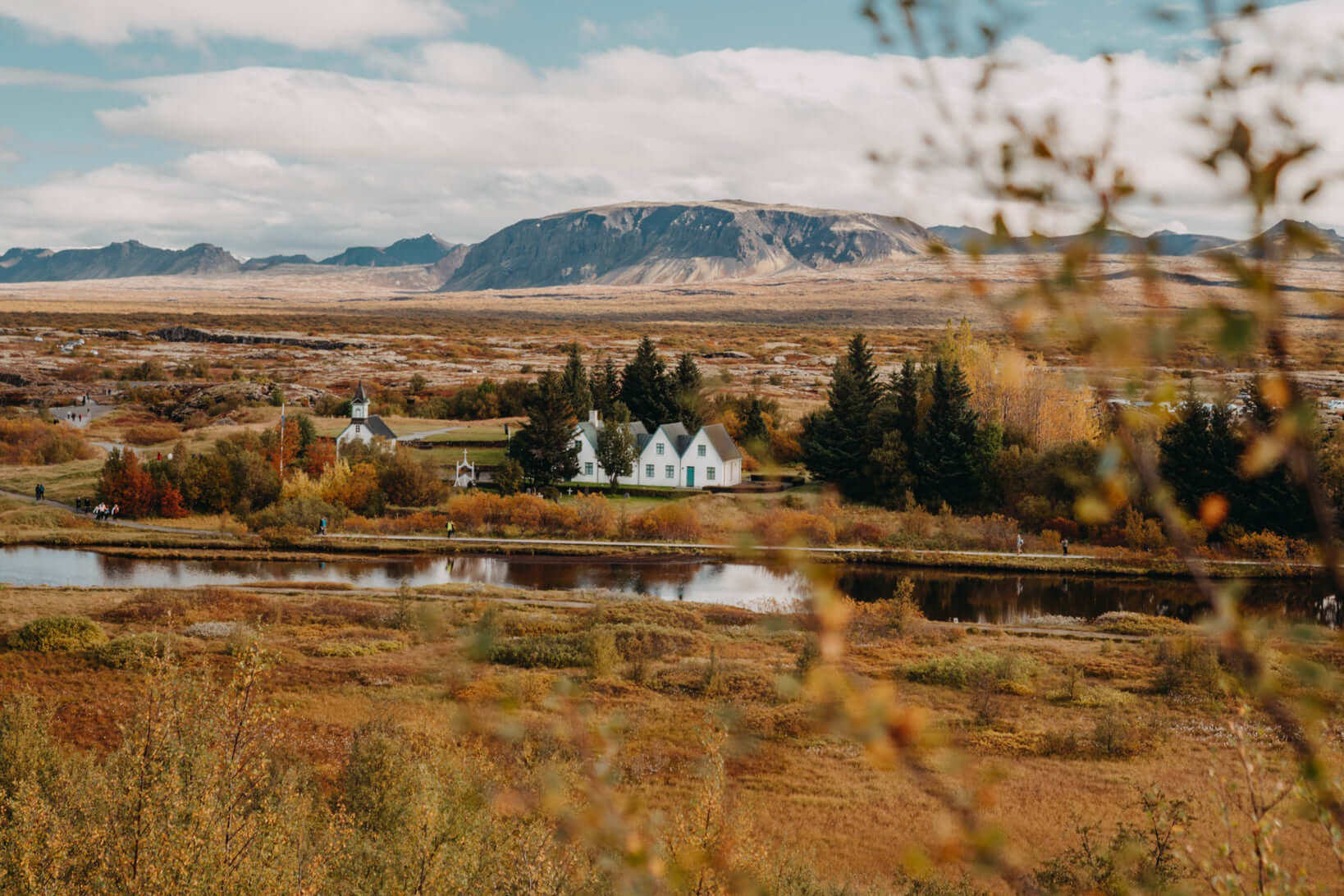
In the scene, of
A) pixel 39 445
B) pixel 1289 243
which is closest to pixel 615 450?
pixel 39 445

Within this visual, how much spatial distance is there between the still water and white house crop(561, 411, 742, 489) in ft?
40.6

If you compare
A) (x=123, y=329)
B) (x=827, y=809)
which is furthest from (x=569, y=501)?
(x=123, y=329)

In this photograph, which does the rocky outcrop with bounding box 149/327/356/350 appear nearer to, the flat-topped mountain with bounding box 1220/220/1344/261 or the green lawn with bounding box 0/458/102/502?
the green lawn with bounding box 0/458/102/502

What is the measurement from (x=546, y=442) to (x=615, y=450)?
409cm

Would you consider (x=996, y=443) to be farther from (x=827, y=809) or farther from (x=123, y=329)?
(x=123, y=329)

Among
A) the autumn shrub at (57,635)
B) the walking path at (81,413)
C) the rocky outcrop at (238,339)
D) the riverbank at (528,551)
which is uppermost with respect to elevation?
the rocky outcrop at (238,339)

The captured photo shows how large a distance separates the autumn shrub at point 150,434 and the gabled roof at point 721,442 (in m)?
40.3

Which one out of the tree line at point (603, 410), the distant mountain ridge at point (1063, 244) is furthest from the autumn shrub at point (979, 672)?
the tree line at point (603, 410)

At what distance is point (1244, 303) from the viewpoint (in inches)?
92.9

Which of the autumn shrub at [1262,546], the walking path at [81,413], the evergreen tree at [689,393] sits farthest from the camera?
the walking path at [81,413]

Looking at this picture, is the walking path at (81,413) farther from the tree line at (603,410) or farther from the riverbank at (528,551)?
the tree line at (603,410)

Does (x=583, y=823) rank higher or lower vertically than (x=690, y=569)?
higher

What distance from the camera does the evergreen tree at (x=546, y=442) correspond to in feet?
196

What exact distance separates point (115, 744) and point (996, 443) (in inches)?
1905
